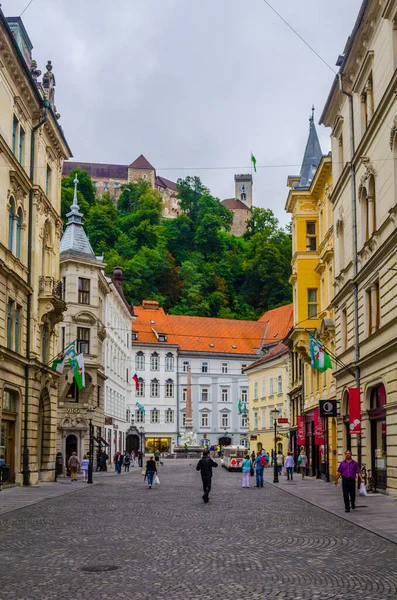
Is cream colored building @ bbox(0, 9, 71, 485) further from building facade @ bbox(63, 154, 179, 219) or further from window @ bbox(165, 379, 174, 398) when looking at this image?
building facade @ bbox(63, 154, 179, 219)

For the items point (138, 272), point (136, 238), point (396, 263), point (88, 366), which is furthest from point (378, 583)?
point (136, 238)

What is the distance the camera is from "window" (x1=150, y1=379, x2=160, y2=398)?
85.5 metres

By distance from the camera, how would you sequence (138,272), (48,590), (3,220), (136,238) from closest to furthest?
1. (48,590)
2. (3,220)
3. (138,272)
4. (136,238)

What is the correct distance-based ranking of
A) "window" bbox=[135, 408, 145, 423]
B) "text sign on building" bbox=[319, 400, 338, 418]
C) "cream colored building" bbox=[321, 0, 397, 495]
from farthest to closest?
1. "window" bbox=[135, 408, 145, 423]
2. "text sign on building" bbox=[319, 400, 338, 418]
3. "cream colored building" bbox=[321, 0, 397, 495]

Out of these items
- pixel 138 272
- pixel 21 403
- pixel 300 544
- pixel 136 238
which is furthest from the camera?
pixel 136 238

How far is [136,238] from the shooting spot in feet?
335

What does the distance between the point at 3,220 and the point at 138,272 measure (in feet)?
223

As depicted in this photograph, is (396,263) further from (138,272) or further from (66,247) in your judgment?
(138,272)

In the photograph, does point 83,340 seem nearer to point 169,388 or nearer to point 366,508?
point 366,508

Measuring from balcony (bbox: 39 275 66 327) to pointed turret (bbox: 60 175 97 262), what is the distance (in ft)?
51.1

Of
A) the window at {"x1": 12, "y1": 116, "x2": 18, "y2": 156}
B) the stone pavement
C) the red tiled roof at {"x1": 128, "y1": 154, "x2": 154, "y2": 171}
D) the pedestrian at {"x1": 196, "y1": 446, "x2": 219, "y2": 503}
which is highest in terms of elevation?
the red tiled roof at {"x1": 128, "y1": 154, "x2": 154, "y2": 171}

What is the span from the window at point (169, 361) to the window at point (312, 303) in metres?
47.8

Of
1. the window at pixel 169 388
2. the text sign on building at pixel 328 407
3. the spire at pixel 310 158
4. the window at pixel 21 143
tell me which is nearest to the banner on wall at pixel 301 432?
the spire at pixel 310 158

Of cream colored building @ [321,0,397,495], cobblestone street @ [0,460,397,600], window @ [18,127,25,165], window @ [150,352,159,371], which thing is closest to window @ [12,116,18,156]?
window @ [18,127,25,165]
